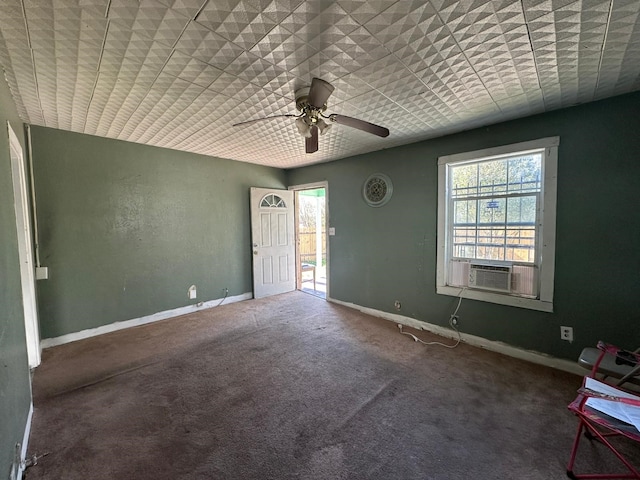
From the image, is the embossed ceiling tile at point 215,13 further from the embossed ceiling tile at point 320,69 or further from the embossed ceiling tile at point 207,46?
the embossed ceiling tile at point 320,69

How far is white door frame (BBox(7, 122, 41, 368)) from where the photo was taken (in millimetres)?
2340

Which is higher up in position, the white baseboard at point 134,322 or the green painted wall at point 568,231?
the green painted wall at point 568,231

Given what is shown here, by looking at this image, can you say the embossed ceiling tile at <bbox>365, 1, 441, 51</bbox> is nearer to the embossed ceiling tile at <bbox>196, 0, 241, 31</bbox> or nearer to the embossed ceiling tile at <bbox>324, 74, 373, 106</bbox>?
the embossed ceiling tile at <bbox>324, 74, 373, 106</bbox>

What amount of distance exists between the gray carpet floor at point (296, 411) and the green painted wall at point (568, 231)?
43 cm

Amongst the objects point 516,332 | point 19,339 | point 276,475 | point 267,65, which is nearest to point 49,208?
point 19,339

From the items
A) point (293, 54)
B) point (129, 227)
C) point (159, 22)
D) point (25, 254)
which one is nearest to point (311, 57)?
point (293, 54)

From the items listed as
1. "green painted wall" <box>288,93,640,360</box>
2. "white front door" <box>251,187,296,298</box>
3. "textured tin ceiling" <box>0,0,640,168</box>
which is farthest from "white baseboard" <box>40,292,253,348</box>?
"green painted wall" <box>288,93,640,360</box>

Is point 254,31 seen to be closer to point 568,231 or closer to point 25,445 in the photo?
point 25,445

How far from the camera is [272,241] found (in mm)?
4879

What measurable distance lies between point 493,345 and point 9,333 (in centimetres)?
385

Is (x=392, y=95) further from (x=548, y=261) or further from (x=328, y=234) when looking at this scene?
(x=328, y=234)

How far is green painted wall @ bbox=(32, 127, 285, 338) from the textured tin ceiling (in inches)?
24.4

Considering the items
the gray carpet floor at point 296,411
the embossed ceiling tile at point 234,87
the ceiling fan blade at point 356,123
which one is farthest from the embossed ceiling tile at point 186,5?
the gray carpet floor at point 296,411

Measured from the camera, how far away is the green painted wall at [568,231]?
83.9 inches
